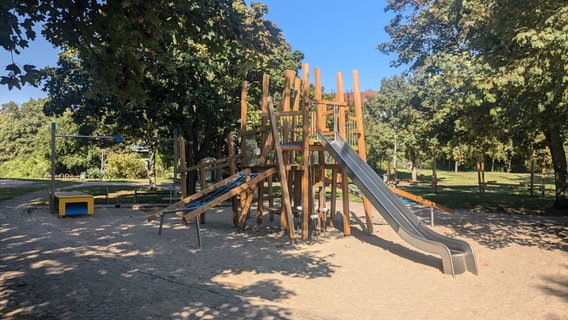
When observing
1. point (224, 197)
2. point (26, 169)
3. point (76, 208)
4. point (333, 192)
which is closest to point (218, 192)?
point (224, 197)

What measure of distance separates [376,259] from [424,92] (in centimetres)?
1270

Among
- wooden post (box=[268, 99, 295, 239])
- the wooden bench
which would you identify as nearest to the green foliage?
the wooden bench

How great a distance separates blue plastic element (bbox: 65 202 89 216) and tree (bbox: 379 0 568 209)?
39.7 ft

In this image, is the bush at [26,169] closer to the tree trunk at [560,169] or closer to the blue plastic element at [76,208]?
the blue plastic element at [76,208]

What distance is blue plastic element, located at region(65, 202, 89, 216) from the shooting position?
44.9 ft

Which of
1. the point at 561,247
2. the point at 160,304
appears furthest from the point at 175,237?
the point at 561,247

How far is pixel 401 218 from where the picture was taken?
27.5ft

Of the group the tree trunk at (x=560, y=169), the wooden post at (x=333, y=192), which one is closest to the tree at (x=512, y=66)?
the tree trunk at (x=560, y=169)

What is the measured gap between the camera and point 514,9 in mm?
8523

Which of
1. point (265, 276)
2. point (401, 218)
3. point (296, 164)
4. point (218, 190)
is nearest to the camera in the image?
point (265, 276)

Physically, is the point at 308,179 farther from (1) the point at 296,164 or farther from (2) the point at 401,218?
(2) the point at 401,218

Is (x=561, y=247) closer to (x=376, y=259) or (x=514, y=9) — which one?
(x=376, y=259)

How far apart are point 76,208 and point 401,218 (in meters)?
10.9

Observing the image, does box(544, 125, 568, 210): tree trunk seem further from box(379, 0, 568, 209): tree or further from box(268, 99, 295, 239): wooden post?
box(268, 99, 295, 239): wooden post
